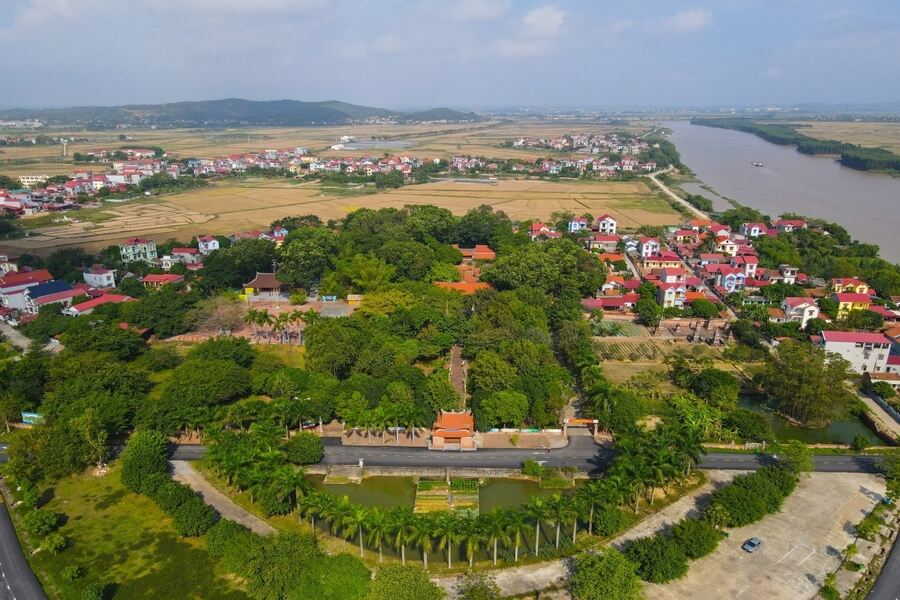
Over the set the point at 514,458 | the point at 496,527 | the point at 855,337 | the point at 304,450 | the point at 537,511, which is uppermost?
the point at 855,337

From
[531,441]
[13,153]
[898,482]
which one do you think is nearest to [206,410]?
[531,441]

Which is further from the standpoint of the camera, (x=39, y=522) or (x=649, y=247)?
(x=649, y=247)

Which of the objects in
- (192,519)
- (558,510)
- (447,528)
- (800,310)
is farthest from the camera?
(800,310)

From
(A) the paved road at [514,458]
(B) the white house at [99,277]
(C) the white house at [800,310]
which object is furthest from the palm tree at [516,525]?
(B) the white house at [99,277]

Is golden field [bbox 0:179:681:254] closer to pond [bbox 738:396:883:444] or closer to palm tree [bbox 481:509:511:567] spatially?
pond [bbox 738:396:883:444]

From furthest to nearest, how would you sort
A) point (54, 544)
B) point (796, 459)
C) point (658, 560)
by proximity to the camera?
point (796, 459)
point (54, 544)
point (658, 560)

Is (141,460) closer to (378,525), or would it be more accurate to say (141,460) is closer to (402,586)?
(378,525)

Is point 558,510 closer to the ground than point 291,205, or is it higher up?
closer to the ground

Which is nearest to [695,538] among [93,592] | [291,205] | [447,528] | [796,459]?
[796,459]
